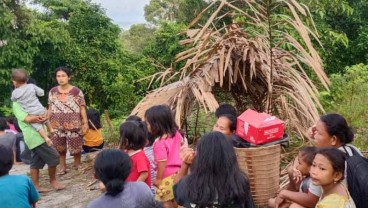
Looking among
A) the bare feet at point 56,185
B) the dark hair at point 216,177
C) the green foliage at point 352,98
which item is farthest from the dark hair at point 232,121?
the green foliage at point 352,98

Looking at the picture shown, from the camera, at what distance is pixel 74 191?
16.5 ft

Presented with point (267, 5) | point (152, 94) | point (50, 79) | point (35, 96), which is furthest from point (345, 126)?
point (50, 79)

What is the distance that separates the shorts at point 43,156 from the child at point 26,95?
3.8 inches

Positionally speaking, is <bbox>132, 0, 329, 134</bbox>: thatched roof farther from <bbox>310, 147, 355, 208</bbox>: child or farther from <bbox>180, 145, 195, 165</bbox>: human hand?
<bbox>310, 147, 355, 208</bbox>: child

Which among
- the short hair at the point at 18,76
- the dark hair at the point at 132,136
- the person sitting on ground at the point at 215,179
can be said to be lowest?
the person sitting on ground at the point at 215,179

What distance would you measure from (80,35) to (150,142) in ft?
35.2

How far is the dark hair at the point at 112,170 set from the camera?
233cm

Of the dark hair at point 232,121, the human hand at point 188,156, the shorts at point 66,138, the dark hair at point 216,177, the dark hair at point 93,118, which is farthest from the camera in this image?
the dark hair at point 93,118

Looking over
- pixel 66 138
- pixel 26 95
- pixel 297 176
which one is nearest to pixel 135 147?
pixel 297 176

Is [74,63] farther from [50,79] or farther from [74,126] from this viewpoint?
[74,126]

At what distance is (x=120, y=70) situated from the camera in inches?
503

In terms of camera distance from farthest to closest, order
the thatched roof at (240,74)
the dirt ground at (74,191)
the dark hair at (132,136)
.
Result: the dirt ground at (74,191) < the thatched roof at (240,74) < the dark hair at (132,136)

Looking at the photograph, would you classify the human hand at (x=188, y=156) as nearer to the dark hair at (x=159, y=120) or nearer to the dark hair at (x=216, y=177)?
the dark hair at (x=159, y=120)

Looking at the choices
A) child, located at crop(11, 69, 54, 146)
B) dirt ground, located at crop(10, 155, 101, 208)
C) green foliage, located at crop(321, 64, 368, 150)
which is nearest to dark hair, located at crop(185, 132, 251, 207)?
dirt ground, located at crop(10, 155, 101, 208)
